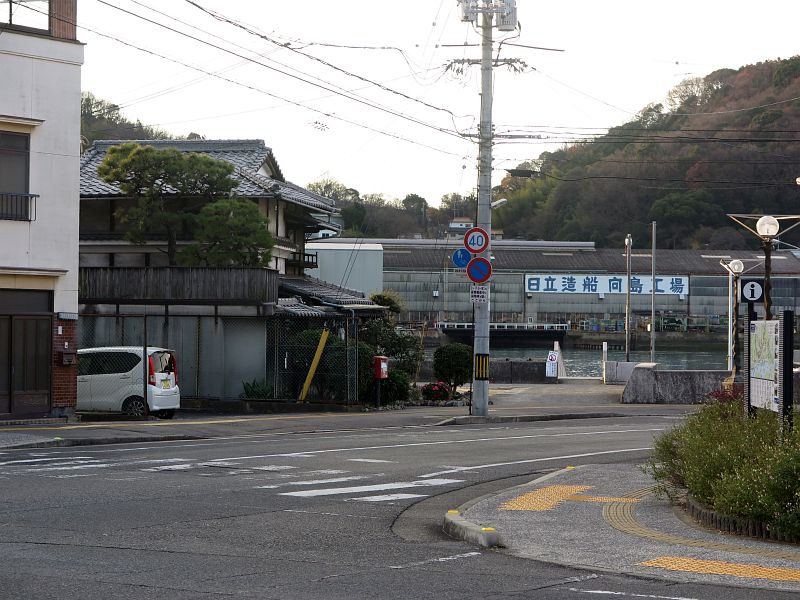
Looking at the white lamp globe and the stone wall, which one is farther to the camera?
the stone wall

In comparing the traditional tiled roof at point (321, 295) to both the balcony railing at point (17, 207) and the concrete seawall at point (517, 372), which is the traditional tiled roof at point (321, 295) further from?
the balcony railing at point (17, 207)

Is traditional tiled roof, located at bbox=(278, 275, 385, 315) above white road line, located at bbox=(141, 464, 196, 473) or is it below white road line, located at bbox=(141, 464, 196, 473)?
above

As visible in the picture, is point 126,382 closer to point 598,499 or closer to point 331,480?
point 331,480

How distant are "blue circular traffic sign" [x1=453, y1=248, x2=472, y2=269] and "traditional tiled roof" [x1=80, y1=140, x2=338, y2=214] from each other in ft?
42.2

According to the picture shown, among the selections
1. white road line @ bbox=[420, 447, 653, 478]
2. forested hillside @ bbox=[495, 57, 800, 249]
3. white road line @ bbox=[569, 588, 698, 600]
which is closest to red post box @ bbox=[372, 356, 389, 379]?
white road line @ bbox=[420, 447, 653, 478]

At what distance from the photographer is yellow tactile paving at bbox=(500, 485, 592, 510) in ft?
39.3

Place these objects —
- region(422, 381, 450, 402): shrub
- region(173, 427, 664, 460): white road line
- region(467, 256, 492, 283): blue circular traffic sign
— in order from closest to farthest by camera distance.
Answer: region(173, 427, 664, 460): white road line → region(467, 256, 492, 283): blue circular traffic sign → region(422, 381, 450, 402): shrub

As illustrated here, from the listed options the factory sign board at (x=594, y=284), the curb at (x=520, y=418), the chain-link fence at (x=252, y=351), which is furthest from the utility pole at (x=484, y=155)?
the factory sign board at (x=594, y=284)

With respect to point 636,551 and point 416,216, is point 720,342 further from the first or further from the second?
point 636,551

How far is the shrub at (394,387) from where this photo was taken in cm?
3142

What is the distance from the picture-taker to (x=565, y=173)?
90938 mm

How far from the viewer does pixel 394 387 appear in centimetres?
3152

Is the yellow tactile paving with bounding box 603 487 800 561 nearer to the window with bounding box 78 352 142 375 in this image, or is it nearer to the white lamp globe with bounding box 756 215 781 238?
the white lamp globe with bounding box 756 215 781 238

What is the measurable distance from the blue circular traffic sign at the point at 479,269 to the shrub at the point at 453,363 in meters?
8.25
